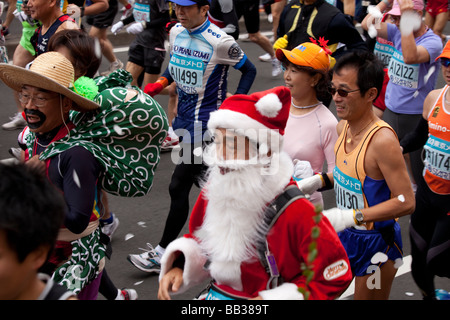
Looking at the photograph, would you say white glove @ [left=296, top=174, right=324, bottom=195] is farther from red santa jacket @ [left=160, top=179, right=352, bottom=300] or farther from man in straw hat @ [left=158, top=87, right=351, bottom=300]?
red santa jacket @ [left=160, top=179, right=352, bottom=300]

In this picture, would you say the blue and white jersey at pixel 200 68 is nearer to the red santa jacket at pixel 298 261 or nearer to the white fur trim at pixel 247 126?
the white fur trim at pixel 247 126

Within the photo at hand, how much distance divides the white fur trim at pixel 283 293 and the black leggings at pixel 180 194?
7.77ft

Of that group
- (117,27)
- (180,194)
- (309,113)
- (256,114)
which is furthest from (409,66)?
(117,27)

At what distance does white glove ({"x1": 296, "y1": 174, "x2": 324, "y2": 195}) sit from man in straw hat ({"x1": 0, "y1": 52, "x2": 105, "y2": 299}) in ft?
3.84

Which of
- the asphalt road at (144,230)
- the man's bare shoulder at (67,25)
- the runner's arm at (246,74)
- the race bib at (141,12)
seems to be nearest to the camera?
the asphalt road at (144,230)

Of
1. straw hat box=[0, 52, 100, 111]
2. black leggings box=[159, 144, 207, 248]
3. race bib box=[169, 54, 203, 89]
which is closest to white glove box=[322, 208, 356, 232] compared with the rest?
straw hat box=[0, 52, 100, 111]

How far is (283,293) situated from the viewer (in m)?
2.70

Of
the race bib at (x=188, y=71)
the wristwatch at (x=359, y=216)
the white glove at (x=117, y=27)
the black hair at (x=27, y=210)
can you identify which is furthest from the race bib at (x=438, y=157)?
the white glove at (x=117, y=27)

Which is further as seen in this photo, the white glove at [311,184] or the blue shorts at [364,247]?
the white glove at [311,184]

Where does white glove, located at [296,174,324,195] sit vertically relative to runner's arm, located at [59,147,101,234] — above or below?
below

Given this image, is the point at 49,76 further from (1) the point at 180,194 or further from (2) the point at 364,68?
(1) the point at 180,194

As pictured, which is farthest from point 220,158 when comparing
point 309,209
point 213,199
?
point 309,209

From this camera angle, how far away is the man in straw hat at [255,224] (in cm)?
274

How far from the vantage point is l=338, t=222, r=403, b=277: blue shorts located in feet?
12.0
